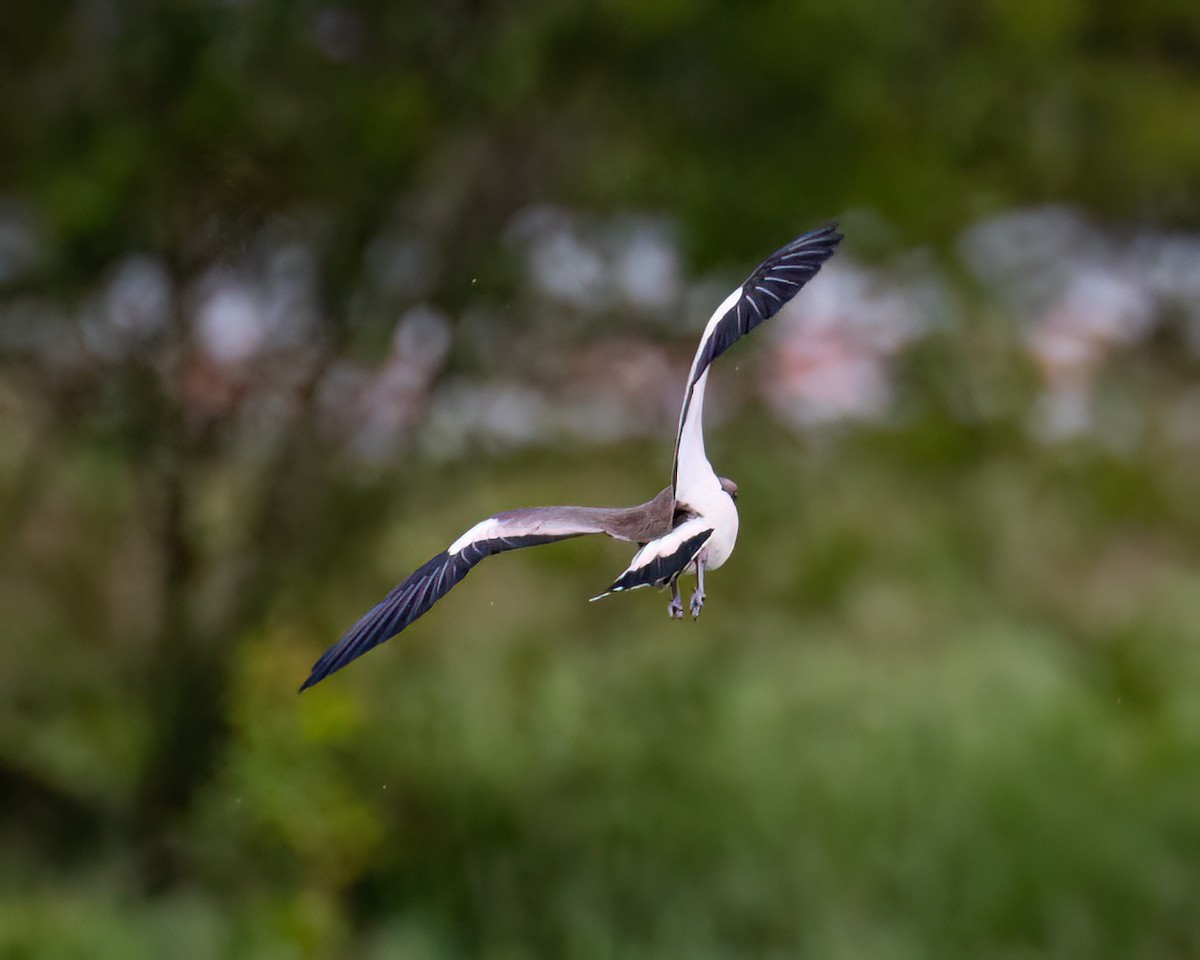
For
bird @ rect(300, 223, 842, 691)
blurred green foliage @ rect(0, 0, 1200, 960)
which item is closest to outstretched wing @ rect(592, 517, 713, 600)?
bird @ rect(300, 223, 842, 691)

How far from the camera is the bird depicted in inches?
21.7

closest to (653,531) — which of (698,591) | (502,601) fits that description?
(698,591)

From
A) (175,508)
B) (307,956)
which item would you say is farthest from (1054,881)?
(175,508)

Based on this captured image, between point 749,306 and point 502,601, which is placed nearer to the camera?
point 749,306

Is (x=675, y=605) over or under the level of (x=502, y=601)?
over

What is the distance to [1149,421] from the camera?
8.55ft

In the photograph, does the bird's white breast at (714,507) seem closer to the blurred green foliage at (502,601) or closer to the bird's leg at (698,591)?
the bird's leg at (698,591)

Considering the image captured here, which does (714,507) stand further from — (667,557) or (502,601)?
(502,601)

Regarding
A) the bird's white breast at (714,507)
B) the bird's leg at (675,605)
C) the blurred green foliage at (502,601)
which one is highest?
the bird's white breast at (714,507)

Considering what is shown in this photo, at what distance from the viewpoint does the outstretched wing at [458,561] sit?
555mm

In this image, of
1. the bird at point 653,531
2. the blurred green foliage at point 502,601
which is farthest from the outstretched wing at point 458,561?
the blurred green foliage at point 502,601

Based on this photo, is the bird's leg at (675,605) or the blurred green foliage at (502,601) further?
the blurred green foliage at (502,601)

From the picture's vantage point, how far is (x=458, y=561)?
0.59m

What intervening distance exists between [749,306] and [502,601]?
175cm
